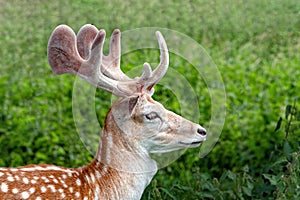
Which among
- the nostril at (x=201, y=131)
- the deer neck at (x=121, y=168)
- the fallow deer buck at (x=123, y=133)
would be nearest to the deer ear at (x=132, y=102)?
the fallow deer buck at (x=123, y=133)

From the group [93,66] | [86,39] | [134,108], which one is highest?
[86,39]

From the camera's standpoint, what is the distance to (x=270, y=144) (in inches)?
299

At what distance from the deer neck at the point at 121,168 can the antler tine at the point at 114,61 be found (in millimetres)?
238

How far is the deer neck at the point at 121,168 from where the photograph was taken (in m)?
4.64

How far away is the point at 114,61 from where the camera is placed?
4.86 metres

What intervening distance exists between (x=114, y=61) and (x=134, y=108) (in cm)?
37

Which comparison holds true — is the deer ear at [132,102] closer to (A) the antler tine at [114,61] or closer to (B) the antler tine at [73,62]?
(B) the antler tine at [73,62]

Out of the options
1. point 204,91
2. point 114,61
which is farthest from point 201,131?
point 204,91

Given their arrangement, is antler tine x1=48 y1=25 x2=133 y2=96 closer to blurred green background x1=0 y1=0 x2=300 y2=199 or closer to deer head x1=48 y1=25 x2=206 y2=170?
deer head x1=48 y1=25 x2=206 y2=170

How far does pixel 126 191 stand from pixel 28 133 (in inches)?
115

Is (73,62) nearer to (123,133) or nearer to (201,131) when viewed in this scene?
(123,133)

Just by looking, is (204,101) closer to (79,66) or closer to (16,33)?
(16,33)

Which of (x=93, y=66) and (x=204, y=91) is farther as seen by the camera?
(x=204, y=91)

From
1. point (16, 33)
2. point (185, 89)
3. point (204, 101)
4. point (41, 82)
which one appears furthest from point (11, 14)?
point (185, 89)
